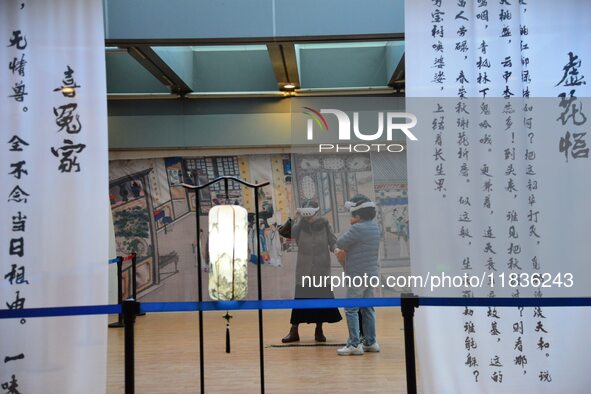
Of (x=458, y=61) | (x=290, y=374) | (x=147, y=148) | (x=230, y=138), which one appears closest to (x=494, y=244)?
(x=458, y=61)

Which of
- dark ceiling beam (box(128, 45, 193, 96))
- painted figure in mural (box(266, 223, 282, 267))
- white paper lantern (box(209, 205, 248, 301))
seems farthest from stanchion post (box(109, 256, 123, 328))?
white paper lantern (box(209, 205, 248, 301))

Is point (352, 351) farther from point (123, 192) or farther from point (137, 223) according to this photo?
point (123, 192)

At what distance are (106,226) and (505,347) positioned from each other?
2.34 meters

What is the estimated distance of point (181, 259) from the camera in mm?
7320

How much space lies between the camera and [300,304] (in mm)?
3342

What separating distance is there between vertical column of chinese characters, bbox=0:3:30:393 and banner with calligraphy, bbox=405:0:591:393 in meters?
2.19

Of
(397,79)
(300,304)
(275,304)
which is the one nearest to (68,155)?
(275,304)

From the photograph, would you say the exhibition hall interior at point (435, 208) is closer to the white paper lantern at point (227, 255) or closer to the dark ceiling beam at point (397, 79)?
the white paper lantern at point (227, 255)

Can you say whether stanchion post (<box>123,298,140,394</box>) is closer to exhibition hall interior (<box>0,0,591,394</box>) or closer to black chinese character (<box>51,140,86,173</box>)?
exhibition hall interior (<box>0,0,591,394</box>)

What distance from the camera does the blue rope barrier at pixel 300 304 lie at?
3.26 metres

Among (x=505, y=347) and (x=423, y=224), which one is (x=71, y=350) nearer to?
(x=423, y=224)

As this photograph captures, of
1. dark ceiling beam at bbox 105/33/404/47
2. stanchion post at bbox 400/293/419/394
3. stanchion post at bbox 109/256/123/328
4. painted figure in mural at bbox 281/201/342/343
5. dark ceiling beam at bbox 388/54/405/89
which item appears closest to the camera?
stanchion post at bbox 400/293/419/394

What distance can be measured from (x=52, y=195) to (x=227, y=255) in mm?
1059

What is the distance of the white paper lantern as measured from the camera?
3463mm
